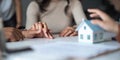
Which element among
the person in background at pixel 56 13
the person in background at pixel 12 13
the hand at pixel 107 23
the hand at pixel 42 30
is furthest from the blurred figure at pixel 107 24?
the person in background at pixel 12 13

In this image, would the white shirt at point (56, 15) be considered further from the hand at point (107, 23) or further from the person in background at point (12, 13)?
the hand at point (107, 23)

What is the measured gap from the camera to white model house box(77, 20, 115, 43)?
3.23 ft

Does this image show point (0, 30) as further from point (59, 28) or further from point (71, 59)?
point (59, 28)

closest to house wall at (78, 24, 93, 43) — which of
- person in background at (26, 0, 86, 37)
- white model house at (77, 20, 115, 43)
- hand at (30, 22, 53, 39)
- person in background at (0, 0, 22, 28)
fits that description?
white model house at (77, 20, 115, 43)

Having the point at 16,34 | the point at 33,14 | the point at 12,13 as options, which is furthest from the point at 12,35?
the point at 12,13

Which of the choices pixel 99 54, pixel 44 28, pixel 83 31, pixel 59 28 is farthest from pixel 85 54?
pixel 59 28

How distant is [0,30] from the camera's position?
0.60 m

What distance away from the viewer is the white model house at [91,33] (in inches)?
38.8

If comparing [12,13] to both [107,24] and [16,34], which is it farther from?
[107,24]

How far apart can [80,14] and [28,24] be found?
15.2 inches

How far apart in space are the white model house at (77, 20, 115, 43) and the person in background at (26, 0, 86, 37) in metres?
0.81

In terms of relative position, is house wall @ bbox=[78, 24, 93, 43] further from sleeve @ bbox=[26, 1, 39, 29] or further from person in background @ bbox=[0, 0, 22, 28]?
person in background @ bbox=[0, 0, 22, 28]

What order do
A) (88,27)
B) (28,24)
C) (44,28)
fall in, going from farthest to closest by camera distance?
(28,24)
(44,28)
(88,27)

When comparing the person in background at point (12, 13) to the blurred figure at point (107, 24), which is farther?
the person in background at point (12, 13)
